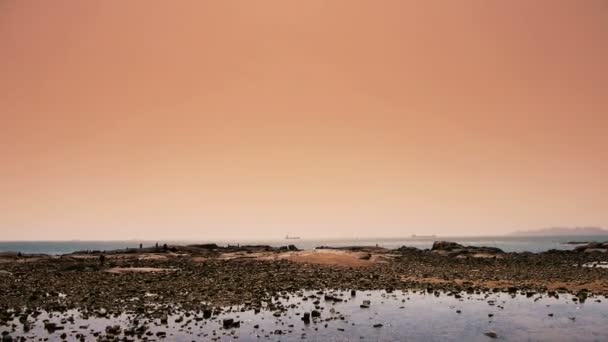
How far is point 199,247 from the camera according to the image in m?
96.5

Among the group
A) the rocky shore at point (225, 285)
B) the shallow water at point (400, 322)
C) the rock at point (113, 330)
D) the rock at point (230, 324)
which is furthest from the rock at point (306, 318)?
the rock at point (113, 330)

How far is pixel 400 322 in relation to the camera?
24328 millimetres

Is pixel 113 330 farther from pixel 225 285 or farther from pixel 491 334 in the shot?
pixel 491 334

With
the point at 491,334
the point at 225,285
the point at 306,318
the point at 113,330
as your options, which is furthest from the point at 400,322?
the point at 225,285

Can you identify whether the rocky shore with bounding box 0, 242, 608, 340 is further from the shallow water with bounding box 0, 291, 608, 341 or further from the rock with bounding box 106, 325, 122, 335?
the rock with bounding box 106, 325, 122, 335

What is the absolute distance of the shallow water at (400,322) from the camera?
69.7 feet

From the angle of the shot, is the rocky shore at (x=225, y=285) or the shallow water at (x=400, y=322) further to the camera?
the rocky shore at (x=225, y=285)

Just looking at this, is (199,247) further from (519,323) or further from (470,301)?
→ (519,323)

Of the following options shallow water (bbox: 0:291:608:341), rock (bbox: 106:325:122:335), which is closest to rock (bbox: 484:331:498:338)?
shallow water (bbox: 0:291:608:341)

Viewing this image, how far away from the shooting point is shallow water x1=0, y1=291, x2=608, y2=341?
21.2 metres

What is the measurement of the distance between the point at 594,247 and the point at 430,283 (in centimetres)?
8211

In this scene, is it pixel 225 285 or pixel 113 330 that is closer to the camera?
pixel 113 330

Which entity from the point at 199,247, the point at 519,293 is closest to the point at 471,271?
the point at 519,293

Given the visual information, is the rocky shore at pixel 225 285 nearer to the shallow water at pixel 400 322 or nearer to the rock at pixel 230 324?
the shallow water at pixel 400 322
